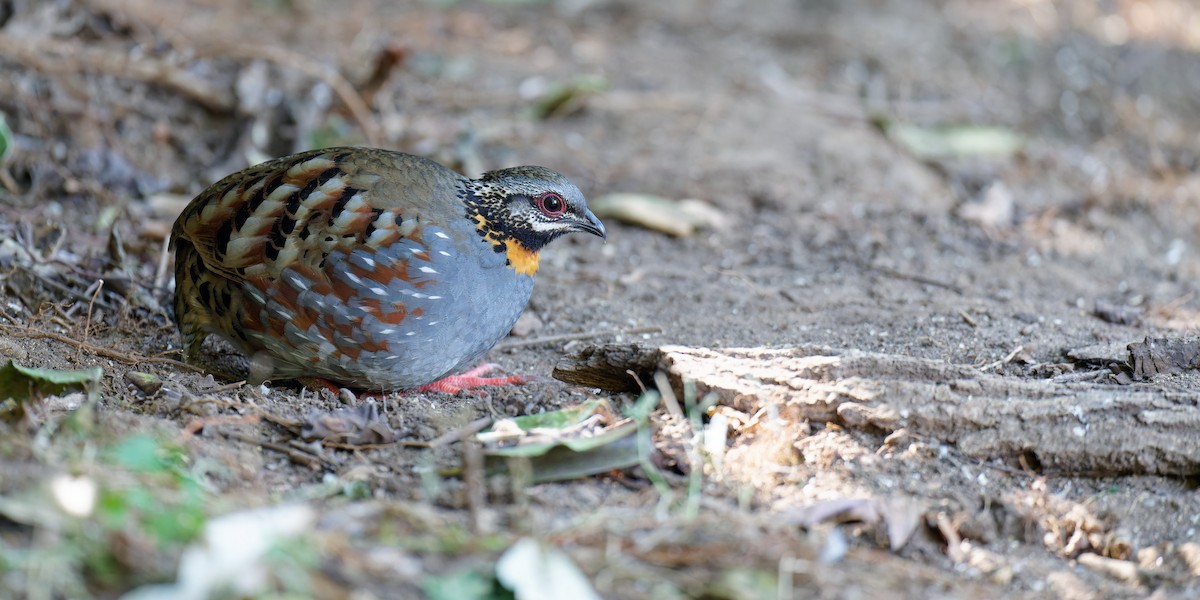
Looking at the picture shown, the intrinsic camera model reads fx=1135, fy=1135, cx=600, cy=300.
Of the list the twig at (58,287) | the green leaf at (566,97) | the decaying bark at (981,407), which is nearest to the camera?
the decaying bark at (981,407)

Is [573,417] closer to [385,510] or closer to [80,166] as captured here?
[385,510]

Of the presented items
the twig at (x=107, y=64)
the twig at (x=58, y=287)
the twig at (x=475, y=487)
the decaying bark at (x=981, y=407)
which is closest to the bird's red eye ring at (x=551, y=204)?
the decaying bark at (x=981, y=407)

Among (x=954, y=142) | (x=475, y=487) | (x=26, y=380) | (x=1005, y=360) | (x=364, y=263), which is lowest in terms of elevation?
(x=954, y=142)

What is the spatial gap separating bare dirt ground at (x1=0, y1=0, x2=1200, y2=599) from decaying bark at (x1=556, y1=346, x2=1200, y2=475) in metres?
0.01

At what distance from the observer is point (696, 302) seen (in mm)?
5711

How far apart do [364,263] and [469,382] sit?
747mm

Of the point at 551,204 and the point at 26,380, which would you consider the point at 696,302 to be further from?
the point at 26,380

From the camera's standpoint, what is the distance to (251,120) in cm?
716

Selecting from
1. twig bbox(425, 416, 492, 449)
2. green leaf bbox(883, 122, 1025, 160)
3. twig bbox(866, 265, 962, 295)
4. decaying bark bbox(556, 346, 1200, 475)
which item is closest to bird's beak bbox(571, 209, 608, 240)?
decaying bark bbox(556, 346, 1200, 475)

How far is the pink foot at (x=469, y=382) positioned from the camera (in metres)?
4.73

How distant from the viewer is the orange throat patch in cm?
481

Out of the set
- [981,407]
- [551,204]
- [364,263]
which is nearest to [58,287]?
[364,263]

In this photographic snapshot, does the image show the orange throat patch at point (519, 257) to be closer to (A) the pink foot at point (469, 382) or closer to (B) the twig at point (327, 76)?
(A) the pink foot at point (469, 382)

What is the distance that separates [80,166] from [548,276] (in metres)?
2.81
